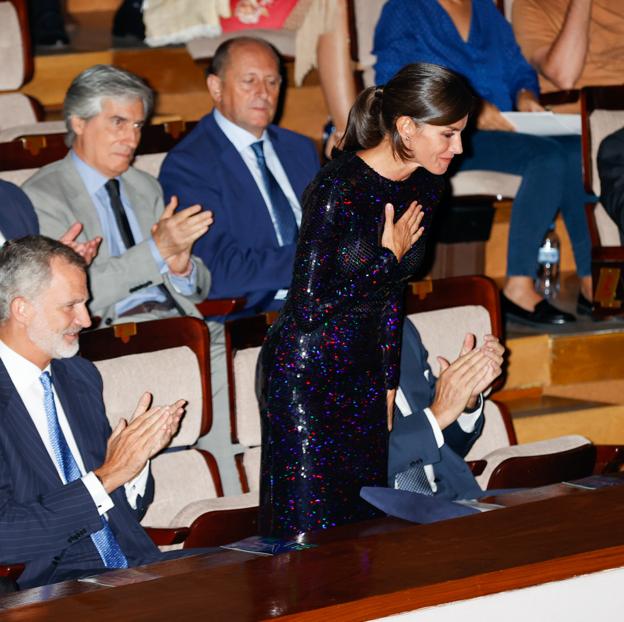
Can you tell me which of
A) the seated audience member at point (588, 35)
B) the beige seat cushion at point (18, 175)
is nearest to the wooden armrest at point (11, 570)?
the beige seat cushion at point (18, 175)

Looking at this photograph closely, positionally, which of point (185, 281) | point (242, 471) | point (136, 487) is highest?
point (185, 281)

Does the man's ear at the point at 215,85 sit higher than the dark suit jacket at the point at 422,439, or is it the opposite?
the man's ear at the point at 215,85

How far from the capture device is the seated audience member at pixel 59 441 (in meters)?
2.13

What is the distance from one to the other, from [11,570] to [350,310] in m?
0.76

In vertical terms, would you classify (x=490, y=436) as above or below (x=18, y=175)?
below

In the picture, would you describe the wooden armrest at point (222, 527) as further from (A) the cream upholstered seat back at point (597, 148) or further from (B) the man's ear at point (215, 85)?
(A) the cream upholstered seat back at point (597, 148)

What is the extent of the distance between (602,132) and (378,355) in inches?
→ 82.5

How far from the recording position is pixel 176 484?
2.69 meters

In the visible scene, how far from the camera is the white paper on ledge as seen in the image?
4211 mm

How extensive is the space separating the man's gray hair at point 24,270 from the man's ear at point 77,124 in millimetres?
1053

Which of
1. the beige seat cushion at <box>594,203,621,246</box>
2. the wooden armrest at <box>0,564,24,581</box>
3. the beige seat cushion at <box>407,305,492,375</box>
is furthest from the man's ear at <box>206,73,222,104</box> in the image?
the wooden armrest at <box>0,564,24,581</box>

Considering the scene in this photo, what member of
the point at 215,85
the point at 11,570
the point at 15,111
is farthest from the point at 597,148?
the point at 11,570

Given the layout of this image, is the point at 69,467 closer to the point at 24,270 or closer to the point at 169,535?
the point at 169,535

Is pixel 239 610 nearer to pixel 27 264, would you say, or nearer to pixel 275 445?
pixel 275 445
